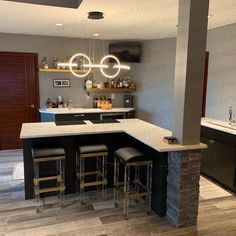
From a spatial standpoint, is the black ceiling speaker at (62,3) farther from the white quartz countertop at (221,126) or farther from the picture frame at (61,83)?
the picture frame at (61,83)

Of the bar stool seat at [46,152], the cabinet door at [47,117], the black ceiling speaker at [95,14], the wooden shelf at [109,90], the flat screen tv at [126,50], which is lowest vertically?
the bar stool seat at [46,152]

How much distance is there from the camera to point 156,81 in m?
5.65

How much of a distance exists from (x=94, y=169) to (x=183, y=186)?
135 cm

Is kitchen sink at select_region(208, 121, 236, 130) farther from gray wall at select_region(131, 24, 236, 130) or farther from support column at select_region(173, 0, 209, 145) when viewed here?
support column at select_region(173, 0, 209, 145)

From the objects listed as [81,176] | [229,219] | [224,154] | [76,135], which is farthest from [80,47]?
[229,219]

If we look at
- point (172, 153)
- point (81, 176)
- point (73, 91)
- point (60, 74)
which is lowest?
point (81, 176)

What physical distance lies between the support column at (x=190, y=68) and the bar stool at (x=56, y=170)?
144 cm

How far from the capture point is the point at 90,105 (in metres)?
5.96

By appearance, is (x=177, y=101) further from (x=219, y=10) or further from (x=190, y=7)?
(x=219, y=10)

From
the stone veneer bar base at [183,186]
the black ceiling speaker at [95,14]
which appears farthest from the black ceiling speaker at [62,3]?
the stone veneer bar base at [183,186]

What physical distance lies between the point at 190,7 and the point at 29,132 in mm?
2312

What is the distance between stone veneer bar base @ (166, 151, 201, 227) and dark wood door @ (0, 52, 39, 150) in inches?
148

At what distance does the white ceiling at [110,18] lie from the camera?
2973mm

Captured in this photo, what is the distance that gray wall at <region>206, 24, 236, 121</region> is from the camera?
4.05 meters
